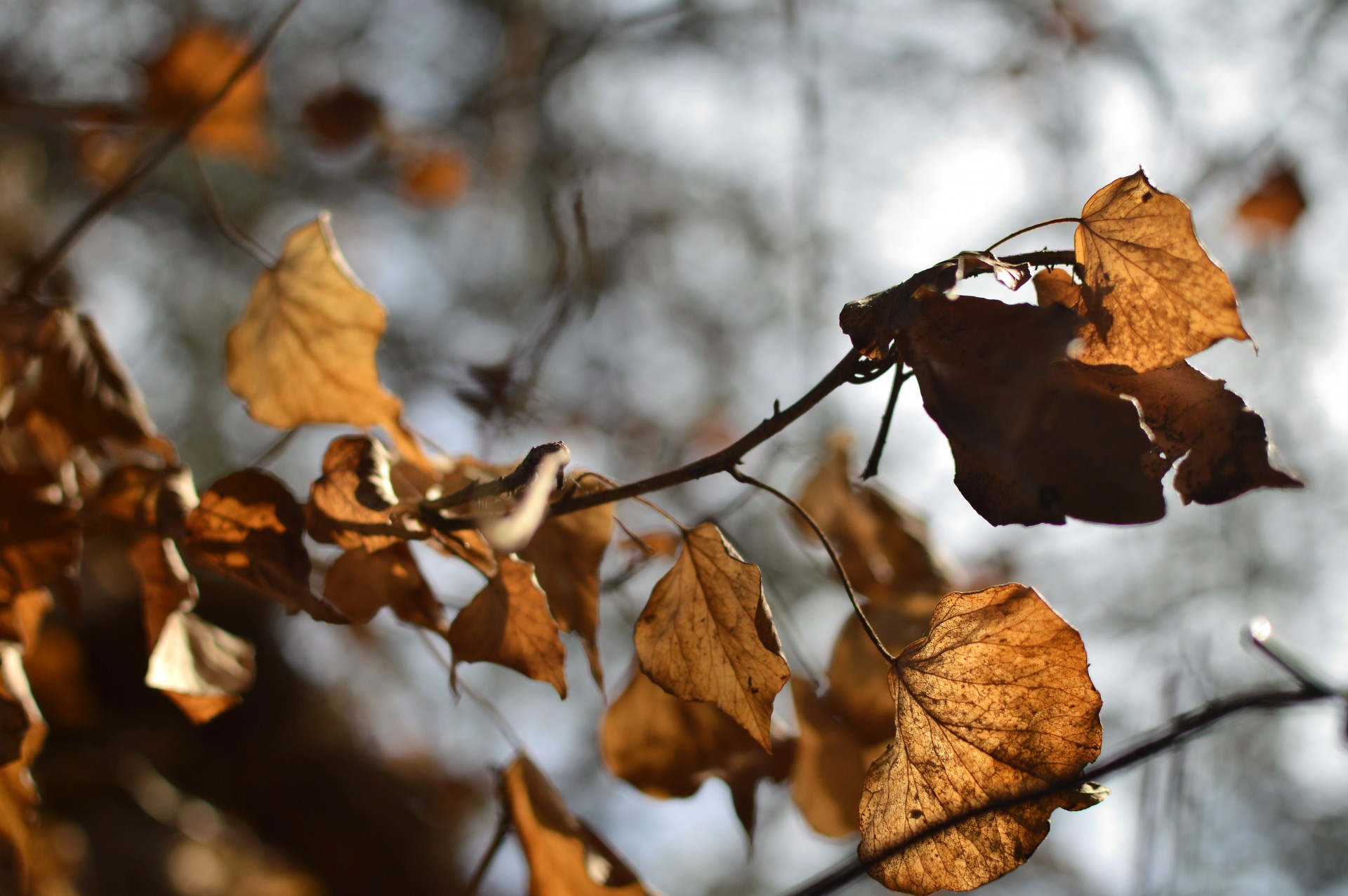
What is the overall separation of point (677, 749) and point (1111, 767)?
0.24m

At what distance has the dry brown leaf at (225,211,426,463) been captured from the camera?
45 centimetres

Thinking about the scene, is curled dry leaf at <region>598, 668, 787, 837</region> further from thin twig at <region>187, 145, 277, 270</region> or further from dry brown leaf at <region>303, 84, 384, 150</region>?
dry brown leaf at <region>303, 84, 384, 150</region>

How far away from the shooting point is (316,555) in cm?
75

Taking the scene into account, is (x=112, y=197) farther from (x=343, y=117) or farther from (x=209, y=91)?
(x=343, y=117)

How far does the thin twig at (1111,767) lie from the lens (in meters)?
0.31

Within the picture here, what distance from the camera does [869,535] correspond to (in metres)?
0.63

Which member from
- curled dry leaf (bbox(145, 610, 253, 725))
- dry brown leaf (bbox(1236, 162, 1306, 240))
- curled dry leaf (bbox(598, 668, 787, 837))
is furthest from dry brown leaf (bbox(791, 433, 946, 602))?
dry brown leaf (bbox(1236, 162, 1306, 240))

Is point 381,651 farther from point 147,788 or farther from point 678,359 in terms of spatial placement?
point 678,359

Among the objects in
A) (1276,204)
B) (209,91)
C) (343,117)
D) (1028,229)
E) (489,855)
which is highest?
(1276,204)

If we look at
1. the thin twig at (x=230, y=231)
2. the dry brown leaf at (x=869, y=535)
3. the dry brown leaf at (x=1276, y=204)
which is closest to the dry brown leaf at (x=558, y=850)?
the dry brown leaf at (x=869, y=535)

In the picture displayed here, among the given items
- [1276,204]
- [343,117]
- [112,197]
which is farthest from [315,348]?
[1276,204]

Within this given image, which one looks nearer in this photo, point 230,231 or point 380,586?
point 380,586

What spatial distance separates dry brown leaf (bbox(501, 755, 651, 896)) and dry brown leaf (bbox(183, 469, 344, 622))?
209 mm

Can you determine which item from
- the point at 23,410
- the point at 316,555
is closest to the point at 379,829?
the point at 316,555
